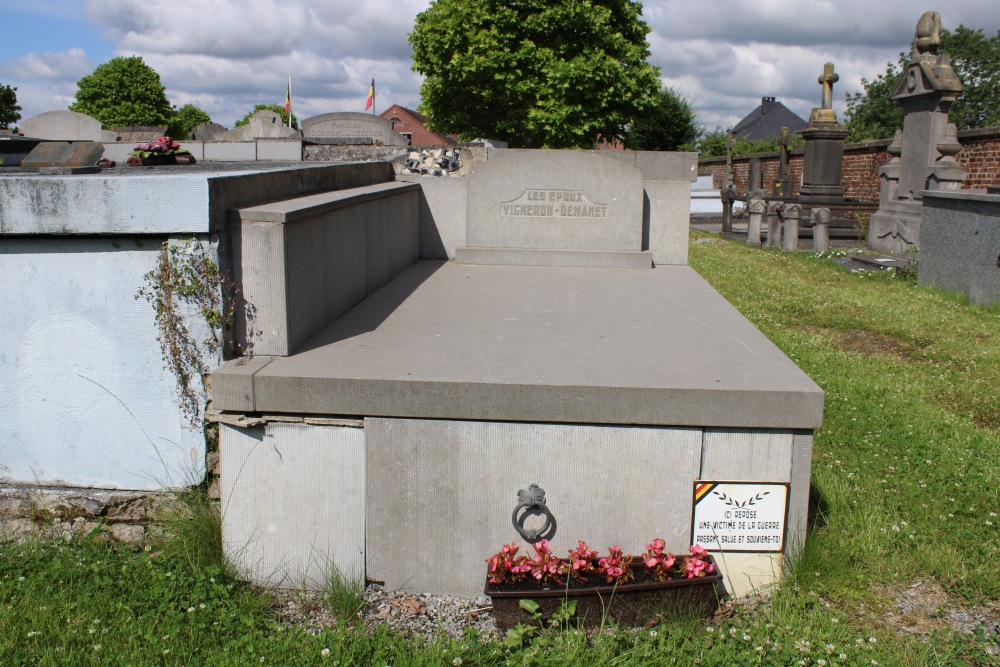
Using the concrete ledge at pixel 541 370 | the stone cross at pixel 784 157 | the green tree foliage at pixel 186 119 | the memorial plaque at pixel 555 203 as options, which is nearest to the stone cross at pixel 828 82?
the stone cross at pixel 784 157

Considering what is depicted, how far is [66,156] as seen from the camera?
5.54m

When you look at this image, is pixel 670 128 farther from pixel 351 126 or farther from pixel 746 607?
pixel 746 607

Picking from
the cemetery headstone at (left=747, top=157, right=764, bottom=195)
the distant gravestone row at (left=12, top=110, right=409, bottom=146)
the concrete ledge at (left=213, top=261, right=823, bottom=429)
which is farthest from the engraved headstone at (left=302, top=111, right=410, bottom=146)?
the cemetery headstone at (left=747, top=157, right=764, bottom=195)

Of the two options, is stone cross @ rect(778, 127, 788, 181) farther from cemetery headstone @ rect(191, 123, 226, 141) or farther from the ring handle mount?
the ring handle mount

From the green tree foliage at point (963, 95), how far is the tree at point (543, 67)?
1168 inches

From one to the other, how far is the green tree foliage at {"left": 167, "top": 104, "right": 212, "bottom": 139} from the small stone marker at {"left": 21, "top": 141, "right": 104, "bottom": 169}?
41720 millimetres

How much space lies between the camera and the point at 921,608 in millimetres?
3465

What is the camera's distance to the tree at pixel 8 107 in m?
31.7

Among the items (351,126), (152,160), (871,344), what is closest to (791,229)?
(351,126)

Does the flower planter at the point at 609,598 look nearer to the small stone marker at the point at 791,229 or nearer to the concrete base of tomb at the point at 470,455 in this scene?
the concrete base of tomb at the point at 470,455

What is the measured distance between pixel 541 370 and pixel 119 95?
1822 inches

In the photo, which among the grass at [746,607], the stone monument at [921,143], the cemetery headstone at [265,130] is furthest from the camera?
the stone monument at [921,143]

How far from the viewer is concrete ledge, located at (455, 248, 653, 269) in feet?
23.4

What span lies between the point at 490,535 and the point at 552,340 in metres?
1.12
